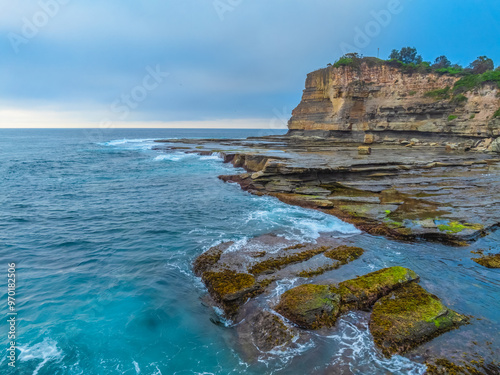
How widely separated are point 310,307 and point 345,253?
4670mm

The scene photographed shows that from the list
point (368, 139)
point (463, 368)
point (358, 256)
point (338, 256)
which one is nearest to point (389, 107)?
point (368, 139)

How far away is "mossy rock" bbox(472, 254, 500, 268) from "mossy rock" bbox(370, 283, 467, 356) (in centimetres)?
450

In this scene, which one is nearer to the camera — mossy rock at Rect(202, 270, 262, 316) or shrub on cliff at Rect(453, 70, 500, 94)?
mossy rock at Rect(202, 270, 262, 316)

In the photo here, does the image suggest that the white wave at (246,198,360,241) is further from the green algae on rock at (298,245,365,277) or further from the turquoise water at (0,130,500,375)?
the green algae on rock at (298,245,365,277)

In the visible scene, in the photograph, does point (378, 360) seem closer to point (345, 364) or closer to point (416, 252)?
point (345, 364)

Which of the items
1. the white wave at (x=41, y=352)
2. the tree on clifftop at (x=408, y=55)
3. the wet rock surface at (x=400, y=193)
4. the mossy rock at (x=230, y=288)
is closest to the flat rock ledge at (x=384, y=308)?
the mossy rock at (x=230, y=288)

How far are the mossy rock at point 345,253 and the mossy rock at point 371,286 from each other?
1823mm

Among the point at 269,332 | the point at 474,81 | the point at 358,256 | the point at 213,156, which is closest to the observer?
the point at 269,332

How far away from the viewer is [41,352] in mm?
7730

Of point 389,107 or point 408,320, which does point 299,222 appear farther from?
point 389,107

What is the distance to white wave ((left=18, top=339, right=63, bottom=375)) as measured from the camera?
24.6ft

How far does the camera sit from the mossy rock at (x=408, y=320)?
24.5 ft

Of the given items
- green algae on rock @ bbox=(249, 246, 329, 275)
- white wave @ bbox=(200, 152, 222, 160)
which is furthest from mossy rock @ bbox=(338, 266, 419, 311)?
white wave @ bbox=(200, 152, 222, 160)

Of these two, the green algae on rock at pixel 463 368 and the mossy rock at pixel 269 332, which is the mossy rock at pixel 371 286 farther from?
the green algae on rock at pixel 463 368
